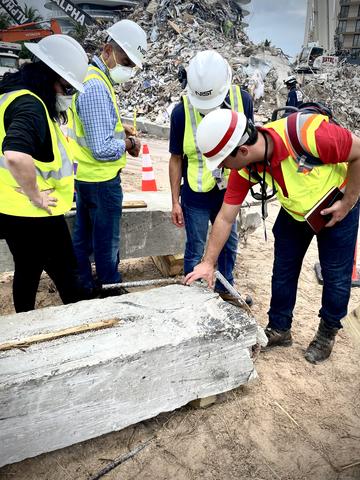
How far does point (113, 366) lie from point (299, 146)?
56.7 inches

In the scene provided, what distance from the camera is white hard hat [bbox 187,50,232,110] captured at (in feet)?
8.23

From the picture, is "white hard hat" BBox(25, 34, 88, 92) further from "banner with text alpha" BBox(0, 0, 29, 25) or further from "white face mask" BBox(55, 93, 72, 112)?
"banner with text alpha" BBox(0, 0, 29, 25)

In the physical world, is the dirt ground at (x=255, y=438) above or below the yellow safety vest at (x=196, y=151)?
below

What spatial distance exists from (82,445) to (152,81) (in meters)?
17.1

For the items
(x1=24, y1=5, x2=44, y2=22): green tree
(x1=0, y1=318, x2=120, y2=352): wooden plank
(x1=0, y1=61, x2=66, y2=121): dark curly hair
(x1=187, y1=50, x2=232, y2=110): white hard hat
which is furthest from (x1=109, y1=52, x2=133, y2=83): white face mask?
(x1=24, y1=5, x2=44, y2=22): green tree

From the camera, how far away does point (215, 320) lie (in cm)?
206

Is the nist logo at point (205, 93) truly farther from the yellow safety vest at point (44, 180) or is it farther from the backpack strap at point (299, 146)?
the yellow safety vest at point (44, 180)

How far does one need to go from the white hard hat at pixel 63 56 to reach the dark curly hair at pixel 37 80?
0.04m

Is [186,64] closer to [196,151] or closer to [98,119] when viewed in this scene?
[196,151]

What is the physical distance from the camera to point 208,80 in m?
2.50

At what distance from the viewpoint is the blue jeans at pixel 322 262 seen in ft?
7.86

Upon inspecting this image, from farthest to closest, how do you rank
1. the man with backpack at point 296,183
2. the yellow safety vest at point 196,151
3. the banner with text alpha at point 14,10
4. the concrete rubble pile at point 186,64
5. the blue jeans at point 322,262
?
1. the banner with text alpha at point 14,10
2. the concrete rubble pile at point 186,64
3. the yellow safety vest at point 196,151
4. the blue jeans at point 322,262
5. the man with backpack at point 296,183

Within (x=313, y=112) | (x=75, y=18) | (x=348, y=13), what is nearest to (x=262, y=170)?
(x=313, y=112)

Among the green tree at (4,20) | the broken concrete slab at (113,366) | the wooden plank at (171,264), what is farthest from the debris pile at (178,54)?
the broken concrete slab at (113,366)
